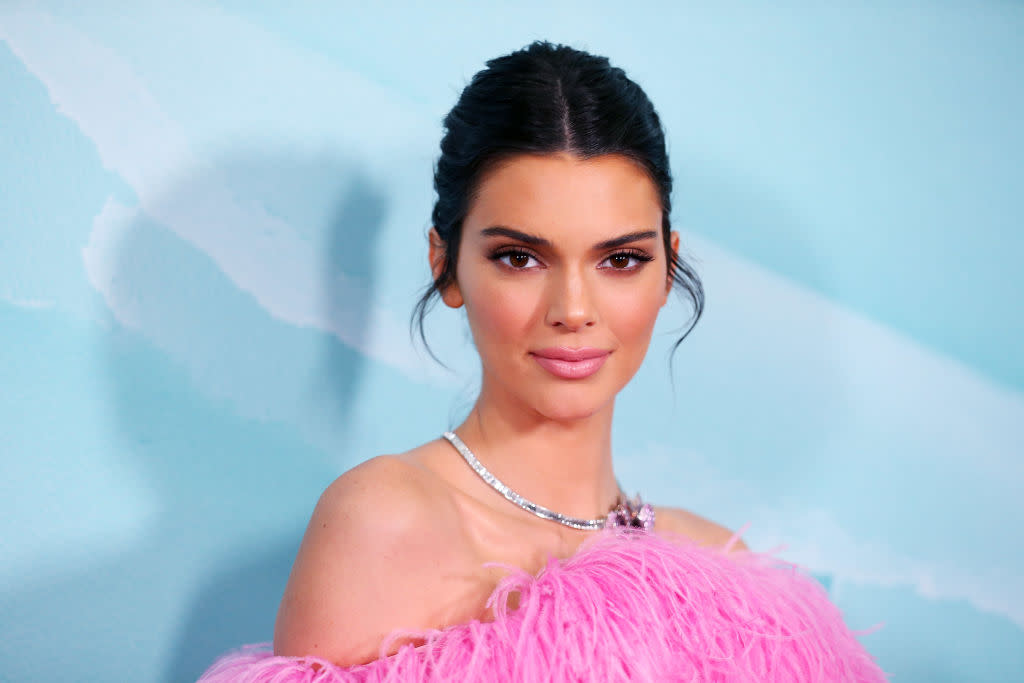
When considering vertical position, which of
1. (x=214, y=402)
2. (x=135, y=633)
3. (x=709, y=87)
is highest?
(x=709, y=87)

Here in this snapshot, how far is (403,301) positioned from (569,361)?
27.9 inches

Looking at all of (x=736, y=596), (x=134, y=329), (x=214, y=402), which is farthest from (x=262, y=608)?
(x=736, y=596)

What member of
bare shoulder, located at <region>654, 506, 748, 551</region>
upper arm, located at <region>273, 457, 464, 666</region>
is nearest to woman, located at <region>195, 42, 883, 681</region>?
upper arm, located at <region>273, 457, 464, 666</region>

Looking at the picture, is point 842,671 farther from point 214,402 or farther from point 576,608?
point 214,402

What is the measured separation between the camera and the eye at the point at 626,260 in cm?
158

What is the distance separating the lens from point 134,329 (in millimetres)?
1813

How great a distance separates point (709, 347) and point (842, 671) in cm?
100

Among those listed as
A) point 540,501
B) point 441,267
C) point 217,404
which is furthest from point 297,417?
point 540,501

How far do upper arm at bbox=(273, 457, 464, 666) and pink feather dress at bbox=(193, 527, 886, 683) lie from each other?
0.03 m

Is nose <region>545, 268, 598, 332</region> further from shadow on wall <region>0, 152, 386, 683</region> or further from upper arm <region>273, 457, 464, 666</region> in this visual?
shadow on wall <region>0, 152, 386, 683</region>

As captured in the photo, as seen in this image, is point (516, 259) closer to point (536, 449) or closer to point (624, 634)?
point (536, 449)

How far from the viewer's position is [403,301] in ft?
7.04

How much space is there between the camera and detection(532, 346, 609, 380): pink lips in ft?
5.02

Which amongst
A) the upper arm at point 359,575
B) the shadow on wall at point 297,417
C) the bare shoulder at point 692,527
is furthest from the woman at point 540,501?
the shadow on wall at point 297,417
